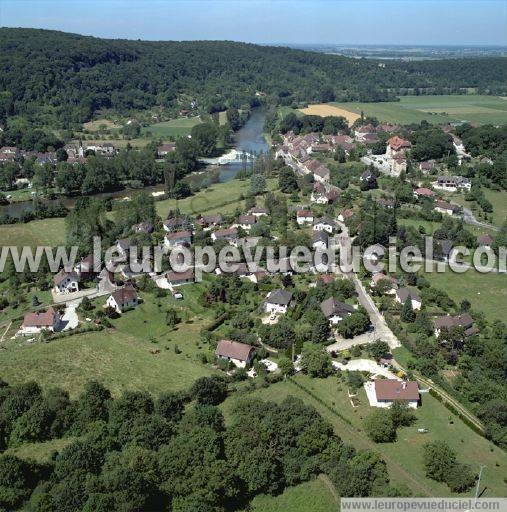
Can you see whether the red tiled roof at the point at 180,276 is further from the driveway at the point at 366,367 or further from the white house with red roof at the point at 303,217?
the white house with red roof at the point at 303,217

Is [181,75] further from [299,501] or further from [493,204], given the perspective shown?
[299,501]

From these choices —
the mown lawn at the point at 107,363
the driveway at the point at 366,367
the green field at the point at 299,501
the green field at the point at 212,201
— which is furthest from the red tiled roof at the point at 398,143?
the green field at the point at 299,501

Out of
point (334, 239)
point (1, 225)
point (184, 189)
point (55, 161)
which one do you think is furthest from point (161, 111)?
point (334, 239)

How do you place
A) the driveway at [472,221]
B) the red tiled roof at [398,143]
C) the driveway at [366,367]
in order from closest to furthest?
the driveway at [366,367] < the driveway at [472,221] < the red tiled roof at [398,143]

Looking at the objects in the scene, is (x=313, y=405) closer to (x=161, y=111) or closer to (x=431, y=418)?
(x=431, y=418)

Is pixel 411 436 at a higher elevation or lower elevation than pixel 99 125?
lower

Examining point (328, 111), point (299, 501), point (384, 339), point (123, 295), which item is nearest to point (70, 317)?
point (123, 295)
